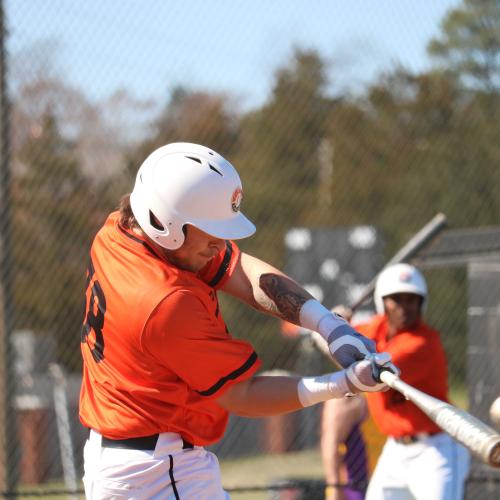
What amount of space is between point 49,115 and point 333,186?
7.09 ft

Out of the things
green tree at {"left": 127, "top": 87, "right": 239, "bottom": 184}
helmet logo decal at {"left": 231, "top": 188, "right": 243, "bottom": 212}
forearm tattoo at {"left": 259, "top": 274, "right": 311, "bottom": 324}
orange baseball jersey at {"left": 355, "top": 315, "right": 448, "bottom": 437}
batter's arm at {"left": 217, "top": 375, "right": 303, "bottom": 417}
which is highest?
green tree at {"left": 127, "top": 87, "right": 239, "bottom": 184}

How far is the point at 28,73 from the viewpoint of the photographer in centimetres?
667

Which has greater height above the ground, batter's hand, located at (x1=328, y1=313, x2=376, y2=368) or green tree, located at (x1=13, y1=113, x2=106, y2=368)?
green tree, located at (x1=13, y1=113, x2=106, y2=368)

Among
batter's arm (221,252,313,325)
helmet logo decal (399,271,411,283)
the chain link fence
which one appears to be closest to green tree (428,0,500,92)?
the chain link fence

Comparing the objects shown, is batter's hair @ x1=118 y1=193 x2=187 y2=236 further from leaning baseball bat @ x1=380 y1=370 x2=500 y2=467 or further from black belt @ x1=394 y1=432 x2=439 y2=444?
black belt @ x1=394 y1=432 x2=439 y2=444

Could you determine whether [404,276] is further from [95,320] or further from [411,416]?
[95,320]

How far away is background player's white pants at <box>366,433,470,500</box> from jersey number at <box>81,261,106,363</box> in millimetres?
2462

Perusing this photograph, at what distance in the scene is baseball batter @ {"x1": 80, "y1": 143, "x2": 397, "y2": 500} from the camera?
3072 millimetres

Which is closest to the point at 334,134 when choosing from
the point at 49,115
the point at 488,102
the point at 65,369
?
the point at 488,102

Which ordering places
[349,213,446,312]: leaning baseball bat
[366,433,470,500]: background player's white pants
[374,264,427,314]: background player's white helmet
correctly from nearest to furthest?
[366,433,470,500]: background player's white pants, [374,264,427,314]: background player's white helmet, [349,213,446,312]: leaning baseball bat

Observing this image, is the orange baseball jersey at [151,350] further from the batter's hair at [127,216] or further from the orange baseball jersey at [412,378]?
the orange baseball jersey at [412,378]

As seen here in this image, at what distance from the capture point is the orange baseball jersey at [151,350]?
10.0 ft

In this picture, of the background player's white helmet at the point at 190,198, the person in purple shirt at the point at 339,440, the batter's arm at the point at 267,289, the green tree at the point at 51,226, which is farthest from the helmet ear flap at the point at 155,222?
the green tree at the point at 51,226

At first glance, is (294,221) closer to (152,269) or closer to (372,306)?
(372,306)
